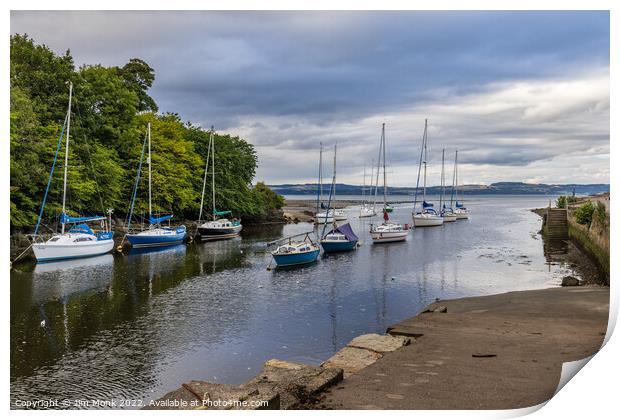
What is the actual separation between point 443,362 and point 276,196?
217 feet

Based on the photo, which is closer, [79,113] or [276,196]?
[79,113]

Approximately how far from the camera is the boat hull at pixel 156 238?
36.2 meters

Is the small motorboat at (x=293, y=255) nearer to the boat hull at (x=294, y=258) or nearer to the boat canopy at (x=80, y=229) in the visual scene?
the boat hull at (x=294, y=258)

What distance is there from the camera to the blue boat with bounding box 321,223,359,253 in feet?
113

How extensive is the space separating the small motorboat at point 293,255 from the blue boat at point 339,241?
4520 mm

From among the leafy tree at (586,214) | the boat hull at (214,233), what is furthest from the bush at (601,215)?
the boat hull at (214,233)

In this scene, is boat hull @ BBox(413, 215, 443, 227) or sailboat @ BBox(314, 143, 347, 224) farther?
boat hull @ BBox(413, 215, 443, 227)

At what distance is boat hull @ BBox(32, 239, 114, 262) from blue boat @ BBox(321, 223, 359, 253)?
14.3 m

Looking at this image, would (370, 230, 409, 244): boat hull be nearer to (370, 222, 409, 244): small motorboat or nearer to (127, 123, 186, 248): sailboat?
(370, 222, 409, 244): small motorboat

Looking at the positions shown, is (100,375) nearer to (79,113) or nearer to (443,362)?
(443,362)

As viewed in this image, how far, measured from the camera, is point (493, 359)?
333 inches

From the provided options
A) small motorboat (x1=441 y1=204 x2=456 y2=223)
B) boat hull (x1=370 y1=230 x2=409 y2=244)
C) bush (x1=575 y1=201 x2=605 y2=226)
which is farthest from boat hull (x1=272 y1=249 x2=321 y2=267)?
small motorboat (x1=441 y1=204 x2=456 y2=223)
